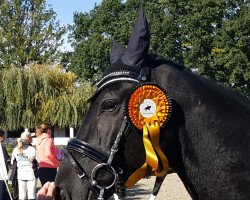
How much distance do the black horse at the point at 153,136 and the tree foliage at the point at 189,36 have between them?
41277mm

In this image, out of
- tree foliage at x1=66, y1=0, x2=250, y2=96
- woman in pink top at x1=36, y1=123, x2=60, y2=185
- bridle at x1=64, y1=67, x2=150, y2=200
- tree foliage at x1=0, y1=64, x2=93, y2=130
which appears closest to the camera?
bridle at x1=64, y1=67, x2=150, y2=200

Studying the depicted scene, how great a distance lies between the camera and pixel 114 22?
52.8 meters

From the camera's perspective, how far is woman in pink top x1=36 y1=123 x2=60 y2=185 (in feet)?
36.0

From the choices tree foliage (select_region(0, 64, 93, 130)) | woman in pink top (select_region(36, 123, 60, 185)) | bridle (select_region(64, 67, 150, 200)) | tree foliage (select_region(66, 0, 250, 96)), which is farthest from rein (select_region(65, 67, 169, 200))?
tree foliage (select_region(66, 0, 250, 96))

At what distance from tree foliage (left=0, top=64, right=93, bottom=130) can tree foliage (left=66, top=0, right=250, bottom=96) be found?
9343 millimetres

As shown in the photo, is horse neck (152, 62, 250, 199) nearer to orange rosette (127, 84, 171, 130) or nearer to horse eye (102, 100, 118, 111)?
orange rosette (127, 84, 171, 130)

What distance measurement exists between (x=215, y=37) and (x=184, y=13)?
4909mm

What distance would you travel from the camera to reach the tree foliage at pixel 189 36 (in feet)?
147

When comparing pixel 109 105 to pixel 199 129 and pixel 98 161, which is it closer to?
pixel 98 161

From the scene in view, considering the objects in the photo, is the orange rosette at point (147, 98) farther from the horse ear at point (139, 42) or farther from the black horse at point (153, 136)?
the horse ear at point (139, 42)

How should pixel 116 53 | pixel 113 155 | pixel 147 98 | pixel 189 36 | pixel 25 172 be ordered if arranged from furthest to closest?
pixel 189 36 → pixel 25 172 → pixel 116 53 → pixel 147 98 → pixel 113 155

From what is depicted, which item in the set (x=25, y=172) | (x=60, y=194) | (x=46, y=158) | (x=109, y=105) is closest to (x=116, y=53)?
(x=109, y=105)

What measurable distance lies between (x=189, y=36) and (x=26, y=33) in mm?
18476

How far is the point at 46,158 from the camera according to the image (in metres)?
11.1
